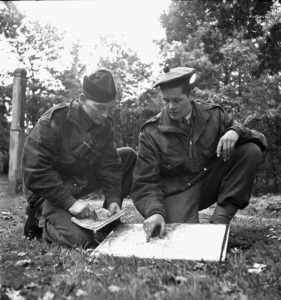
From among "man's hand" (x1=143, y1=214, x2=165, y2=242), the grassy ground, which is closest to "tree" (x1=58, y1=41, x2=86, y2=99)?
"man's hand" (x1=143, y1=214, x2=165, y2=242)

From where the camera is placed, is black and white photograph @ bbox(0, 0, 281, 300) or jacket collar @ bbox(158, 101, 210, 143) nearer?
black and white photograph @ bbox(0, 0, 281, 300)

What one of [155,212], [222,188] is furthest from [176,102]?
[155,212]

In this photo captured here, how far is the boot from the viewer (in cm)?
370

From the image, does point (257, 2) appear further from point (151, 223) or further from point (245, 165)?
point (151, 223)

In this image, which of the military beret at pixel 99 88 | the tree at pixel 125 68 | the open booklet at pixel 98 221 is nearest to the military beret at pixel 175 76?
the military beret at pixel 99 88

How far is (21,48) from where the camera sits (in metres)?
17.8

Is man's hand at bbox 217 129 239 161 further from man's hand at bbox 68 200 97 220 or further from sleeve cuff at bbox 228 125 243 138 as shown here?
man's hand at bbox 68 200 97 220

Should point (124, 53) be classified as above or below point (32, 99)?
above

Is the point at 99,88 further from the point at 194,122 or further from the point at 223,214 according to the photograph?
the point at 223,214

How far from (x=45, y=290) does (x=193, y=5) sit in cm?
602

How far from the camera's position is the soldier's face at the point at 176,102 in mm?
3846

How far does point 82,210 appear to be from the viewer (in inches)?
142

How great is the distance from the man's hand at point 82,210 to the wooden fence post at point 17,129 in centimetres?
516

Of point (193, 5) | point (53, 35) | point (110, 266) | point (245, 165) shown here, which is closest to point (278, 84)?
point (53, 35)
